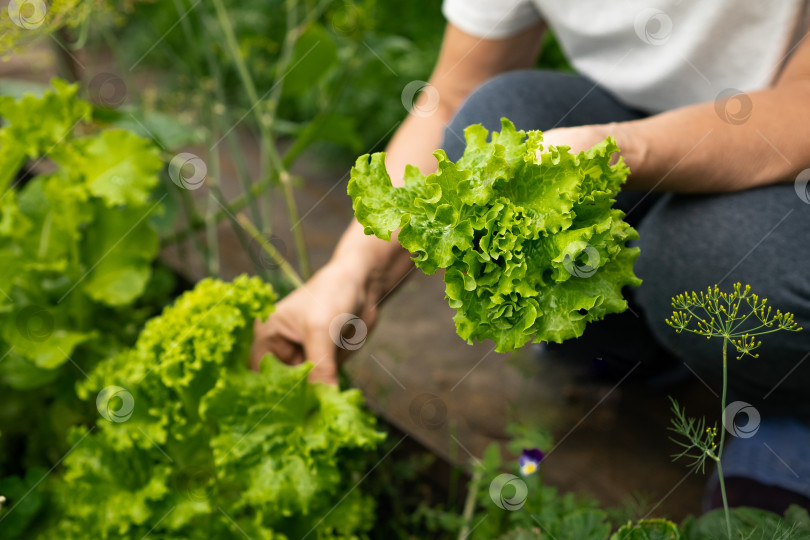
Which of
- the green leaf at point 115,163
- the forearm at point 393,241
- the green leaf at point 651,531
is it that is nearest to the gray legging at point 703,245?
the forearm at point 393,241

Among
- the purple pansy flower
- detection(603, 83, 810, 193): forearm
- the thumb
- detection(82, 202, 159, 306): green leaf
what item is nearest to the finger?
the thumb

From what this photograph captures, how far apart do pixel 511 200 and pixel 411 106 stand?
809 mm

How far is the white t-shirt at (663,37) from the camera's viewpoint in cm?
109

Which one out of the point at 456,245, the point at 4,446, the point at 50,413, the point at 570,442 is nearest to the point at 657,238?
the point at 456,245

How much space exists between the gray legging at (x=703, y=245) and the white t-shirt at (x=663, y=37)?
8 centimetres

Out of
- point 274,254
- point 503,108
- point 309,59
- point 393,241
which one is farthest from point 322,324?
point 309,59

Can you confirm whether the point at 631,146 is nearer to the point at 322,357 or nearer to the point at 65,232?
the point at 322,357

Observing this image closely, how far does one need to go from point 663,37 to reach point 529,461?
2.60 feet

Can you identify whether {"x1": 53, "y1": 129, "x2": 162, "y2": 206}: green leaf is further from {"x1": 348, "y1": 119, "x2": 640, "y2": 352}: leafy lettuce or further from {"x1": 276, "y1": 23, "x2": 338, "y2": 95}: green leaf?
{"x1": 348, "y1": 119, "x2": 640, "y2": 352}: leafy lettuce

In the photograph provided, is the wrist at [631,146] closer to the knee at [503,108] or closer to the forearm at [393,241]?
the knee at [503,108]

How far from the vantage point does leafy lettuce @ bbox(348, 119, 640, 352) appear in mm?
689

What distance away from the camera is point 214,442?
99cm

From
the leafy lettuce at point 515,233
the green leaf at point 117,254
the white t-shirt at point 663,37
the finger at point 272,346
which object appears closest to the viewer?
the leafy lettuce at point 515,233

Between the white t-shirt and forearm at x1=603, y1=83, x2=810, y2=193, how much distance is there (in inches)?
6.4
